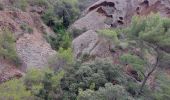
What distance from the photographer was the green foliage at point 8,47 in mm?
29344

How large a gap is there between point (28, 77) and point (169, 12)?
61.3 ft

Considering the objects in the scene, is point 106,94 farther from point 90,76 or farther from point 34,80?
point 34,80

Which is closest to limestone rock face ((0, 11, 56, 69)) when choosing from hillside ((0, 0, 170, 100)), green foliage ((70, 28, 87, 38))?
hillside ((0, 0, 170, 100))

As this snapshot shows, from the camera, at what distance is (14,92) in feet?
70.8

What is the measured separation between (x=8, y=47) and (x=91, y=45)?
6.26 meters

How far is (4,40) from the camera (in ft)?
98.8

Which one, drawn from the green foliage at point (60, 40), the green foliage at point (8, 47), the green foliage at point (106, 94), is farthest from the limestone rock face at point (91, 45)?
the green foliage at point (106, 94)

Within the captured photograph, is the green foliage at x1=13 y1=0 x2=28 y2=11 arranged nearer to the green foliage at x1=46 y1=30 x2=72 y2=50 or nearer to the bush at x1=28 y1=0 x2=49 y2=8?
the bush at x1=28 y1=0 x2=49 y2=8

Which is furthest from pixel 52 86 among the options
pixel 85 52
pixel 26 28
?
pixel 26 28

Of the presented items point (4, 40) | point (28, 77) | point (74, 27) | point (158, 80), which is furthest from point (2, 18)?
point (158, 80)

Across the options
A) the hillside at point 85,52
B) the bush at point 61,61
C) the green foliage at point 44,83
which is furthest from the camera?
the bush at point 61,61

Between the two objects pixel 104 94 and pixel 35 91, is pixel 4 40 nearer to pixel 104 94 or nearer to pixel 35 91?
pixel 35 91

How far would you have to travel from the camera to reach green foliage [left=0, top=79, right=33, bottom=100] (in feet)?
69.4

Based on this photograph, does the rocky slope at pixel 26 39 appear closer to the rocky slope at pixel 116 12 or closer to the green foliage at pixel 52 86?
the rocky slope at pixel 116 12
